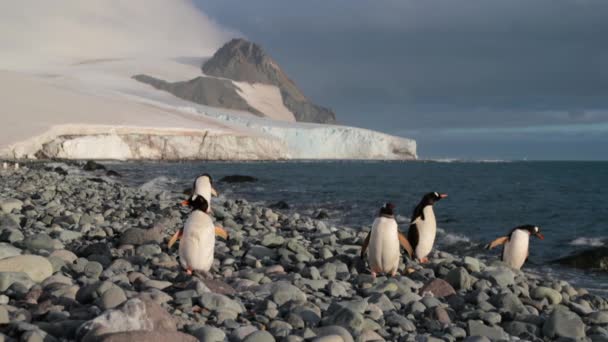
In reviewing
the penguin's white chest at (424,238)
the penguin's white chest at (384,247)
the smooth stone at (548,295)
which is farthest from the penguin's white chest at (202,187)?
the smooth stone at (548,295)

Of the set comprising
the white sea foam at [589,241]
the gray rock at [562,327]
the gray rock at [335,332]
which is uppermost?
the gray rock at [335,332]

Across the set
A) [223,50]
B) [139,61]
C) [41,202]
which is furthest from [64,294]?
[223,50]

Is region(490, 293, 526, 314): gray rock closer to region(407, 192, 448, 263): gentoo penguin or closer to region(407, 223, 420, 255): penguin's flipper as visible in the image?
region(407, 192, 448, 263): gentoo penguin

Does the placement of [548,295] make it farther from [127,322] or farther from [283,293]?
[127,322]

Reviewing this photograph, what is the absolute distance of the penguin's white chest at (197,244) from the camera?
4.84m

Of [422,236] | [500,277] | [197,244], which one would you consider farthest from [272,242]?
[500,277]

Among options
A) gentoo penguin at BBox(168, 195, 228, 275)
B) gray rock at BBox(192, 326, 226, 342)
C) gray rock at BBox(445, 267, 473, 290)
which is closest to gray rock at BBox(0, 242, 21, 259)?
gentoo penguin at BBox(168, 195, 228, 275)

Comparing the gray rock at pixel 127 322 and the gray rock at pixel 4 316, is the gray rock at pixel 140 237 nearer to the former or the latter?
the gray rock at pixel 4 316

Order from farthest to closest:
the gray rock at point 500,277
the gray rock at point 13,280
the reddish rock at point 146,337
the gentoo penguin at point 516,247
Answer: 1. the gentoo penguin at point 516,247
2. the gray rock at point 500,277
3. the gray rock at point 13,280
4. the reddish rock at point 146,337

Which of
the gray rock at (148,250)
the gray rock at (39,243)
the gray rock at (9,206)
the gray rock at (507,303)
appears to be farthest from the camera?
the gray rock at (9,206)

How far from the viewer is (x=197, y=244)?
15.9 ft

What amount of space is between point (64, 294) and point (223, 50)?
444 feet

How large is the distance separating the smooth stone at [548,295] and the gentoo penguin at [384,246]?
4.14ft

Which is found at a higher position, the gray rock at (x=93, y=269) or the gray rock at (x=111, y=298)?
the gray rock at (x=111, y=298)
